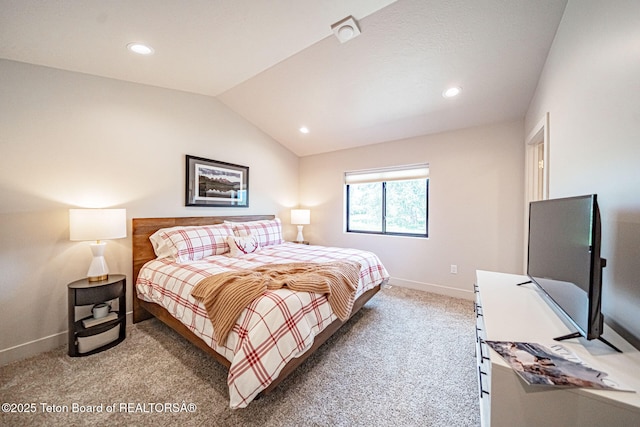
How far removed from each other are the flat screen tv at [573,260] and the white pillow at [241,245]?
271 cm

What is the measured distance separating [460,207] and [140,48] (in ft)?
12.6

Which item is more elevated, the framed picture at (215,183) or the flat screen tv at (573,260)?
the framed picture at (215,183)

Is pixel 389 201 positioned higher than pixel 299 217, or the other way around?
pixel 389 201

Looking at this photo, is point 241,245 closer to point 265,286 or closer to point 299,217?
point 265,286

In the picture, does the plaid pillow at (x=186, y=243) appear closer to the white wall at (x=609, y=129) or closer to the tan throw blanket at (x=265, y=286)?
the tan throw blanket at (x=265, y=286)

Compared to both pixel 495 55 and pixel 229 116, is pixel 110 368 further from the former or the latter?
pixel 495 55

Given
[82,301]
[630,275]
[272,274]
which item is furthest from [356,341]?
[82,301]

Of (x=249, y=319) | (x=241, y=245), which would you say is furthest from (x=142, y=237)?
(x=249, y=319)

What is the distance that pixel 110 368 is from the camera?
184cm

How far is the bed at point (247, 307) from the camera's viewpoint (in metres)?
1.36

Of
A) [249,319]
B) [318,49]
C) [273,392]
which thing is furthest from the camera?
[318,49]

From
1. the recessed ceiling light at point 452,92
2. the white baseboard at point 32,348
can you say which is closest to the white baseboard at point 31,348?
the white baseboard at point 32,348

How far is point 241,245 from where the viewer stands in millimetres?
2914

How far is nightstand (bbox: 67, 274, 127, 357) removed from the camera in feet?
6.46
